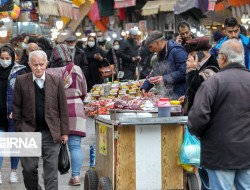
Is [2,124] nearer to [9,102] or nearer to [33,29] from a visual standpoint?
[9,102]

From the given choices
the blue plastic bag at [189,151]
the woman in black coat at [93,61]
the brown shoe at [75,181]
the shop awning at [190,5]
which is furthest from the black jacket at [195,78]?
the shop awning at [190,5]

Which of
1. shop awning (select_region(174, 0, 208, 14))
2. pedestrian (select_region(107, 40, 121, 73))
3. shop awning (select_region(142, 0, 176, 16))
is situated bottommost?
pedestrian (select_region(107, 40, 121, 73))

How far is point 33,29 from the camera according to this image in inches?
834

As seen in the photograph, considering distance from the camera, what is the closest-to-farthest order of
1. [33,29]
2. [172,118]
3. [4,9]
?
1. [172,118]
2. [4,9]
3. [33,29]

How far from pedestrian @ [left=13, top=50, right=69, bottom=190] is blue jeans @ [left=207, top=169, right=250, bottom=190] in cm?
231

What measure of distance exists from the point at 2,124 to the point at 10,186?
0.85m

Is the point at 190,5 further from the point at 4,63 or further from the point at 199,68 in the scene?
the point at 199,68

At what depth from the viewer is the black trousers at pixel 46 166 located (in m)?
8.17

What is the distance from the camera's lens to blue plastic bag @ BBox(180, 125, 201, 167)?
7.84 m

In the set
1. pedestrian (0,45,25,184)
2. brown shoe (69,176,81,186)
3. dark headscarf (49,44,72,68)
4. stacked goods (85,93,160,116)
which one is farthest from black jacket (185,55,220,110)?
pedestrian (0,45,25,184)

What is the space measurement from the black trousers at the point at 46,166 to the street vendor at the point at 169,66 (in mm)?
2015

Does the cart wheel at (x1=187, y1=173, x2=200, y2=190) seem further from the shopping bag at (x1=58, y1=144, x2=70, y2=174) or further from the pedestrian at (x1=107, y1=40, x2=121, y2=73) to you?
the pedestrian at (x1=107, y1=40, x2=121, y2=73)

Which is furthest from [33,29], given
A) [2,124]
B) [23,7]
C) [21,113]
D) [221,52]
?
[221,52]

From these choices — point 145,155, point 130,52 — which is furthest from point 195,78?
point 130,52
